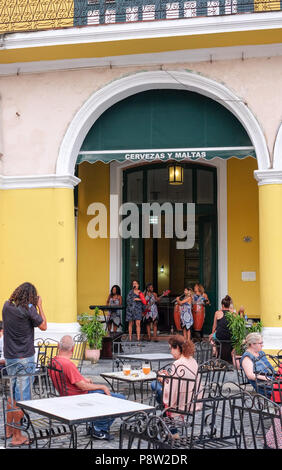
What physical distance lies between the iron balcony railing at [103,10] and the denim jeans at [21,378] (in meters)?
6.61

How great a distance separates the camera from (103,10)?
11375 mm

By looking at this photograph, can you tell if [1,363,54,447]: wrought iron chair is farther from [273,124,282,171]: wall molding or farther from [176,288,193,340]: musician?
[176,288,193,340]: musician

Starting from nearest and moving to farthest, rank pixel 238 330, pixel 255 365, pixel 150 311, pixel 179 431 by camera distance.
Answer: pixel 179 431
pixel 255 365
pixel 238 330
pixel 150 311

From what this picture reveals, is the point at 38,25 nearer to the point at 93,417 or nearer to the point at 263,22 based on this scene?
the point at 263,22

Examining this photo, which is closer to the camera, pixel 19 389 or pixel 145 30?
pixel 19 389

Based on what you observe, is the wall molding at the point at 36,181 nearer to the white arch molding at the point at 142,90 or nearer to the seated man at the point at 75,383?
the white arch molding at the point at 142,90

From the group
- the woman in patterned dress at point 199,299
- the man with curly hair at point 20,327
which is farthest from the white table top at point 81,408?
the woman in patterned dress at point 199,299

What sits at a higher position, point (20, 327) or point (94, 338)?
point (20, 327)

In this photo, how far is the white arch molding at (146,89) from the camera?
425 inches

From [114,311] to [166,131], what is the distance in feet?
16.3

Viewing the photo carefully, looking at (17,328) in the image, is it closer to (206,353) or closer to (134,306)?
(206,353)

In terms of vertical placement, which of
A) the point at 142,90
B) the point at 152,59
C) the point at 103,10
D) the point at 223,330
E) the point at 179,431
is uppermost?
the point at 103,10

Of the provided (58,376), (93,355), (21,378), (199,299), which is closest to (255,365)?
(58,376)

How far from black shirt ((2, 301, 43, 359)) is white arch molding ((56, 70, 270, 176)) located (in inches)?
205
